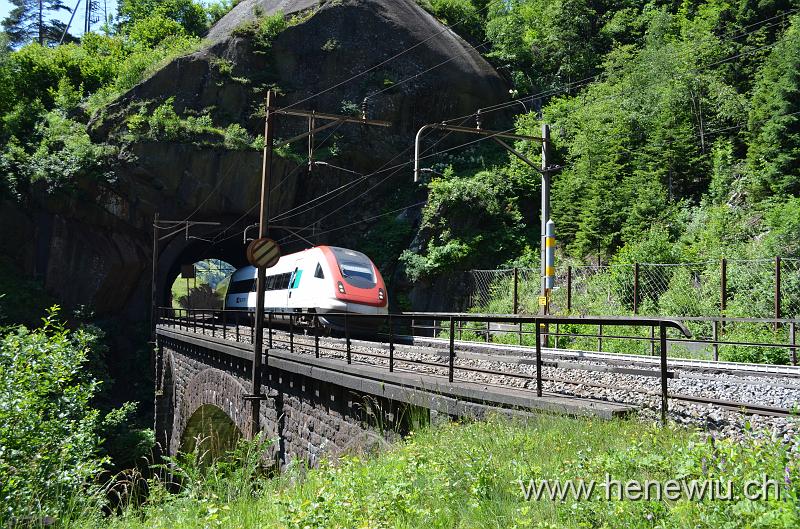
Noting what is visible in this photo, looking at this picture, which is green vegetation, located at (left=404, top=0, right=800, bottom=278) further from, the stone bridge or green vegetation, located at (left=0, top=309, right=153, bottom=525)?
green vegetation, located at (left=0, top=309, right=153, bottom=525)

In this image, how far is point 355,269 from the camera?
1947cm

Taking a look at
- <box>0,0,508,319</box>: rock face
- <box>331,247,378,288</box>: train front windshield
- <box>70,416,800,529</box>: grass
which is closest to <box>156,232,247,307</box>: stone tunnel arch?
<box>0,0,508,319</box>: rock face

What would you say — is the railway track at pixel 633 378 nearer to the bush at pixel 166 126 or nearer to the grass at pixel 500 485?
the grass at pixel 500 485

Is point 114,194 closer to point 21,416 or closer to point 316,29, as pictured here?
point 316,29

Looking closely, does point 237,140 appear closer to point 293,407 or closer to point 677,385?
point 293,407

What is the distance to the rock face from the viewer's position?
30734 mm

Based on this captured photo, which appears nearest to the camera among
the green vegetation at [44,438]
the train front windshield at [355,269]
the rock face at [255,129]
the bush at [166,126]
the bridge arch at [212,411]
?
the green vegetation at [44,438]

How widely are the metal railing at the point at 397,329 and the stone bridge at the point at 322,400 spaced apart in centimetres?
34

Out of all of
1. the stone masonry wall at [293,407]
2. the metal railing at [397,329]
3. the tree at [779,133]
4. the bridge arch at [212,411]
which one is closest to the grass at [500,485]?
the metal railing at [397,329]

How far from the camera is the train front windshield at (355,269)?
18984mm

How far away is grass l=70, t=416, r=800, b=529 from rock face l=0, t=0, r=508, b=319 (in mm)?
26911

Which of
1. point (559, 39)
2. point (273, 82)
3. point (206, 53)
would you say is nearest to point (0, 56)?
point (206, 53)

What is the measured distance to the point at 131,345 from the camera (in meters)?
31.6

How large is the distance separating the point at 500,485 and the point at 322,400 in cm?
678
